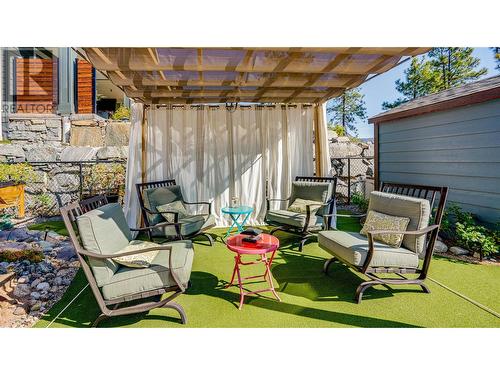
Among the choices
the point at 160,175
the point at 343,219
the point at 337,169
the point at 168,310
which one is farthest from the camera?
the point at 337,169

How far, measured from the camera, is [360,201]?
6.12 meters

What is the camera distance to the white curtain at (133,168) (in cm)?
470

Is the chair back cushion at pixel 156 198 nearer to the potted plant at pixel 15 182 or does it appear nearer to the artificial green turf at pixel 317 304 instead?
the artificial green turf at pixel 317 304

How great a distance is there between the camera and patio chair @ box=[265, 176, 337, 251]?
387cm

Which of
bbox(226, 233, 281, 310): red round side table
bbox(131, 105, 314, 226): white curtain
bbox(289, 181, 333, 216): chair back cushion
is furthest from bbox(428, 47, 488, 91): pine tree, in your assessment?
bbox(226, 233, 281, 310): red round side table

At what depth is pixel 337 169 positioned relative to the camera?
6852 millimetres

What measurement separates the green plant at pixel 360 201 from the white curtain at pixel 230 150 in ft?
5.01

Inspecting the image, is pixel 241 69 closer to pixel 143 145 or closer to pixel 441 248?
pixel 143 145

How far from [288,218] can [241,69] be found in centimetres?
225

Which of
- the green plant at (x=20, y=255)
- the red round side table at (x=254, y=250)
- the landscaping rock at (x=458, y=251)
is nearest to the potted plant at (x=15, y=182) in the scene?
the green plant at (x=20, y=255)

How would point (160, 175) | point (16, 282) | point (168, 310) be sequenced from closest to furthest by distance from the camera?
point (168, 310)
point (16, 282)
point (160, 175)
